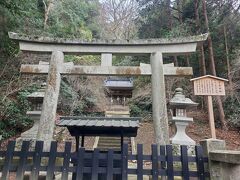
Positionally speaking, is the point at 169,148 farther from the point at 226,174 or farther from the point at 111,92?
the point at 111,92

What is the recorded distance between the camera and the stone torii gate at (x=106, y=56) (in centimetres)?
577

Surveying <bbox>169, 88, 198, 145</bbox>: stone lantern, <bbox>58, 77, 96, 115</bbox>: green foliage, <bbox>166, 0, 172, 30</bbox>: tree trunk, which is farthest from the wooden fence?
<bbox>166, 0, 172, 30</bbox>: tree trunk

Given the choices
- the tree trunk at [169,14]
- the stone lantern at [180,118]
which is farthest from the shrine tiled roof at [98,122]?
the tree trunk at [169,14]

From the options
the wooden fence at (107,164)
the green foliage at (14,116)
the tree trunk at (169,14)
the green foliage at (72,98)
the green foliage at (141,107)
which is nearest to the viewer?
the wooden fence at (107,164)

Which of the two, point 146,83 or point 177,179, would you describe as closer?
point 177,179

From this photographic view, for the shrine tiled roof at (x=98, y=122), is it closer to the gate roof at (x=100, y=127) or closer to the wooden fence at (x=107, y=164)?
the gate roof at (x=100, y=127)

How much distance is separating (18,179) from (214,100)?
13829 millimetres

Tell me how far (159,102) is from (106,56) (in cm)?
210

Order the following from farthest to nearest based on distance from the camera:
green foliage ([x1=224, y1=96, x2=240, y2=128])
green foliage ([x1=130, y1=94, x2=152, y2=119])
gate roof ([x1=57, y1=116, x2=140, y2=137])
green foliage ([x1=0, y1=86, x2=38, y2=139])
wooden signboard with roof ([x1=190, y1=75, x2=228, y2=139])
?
green foliage ([x1=130, y1=94, x2=152, y2=119]) < green foliage ([x1=224, y1=96, x2=240, y2=128]) < green foliage ([x1=0, y1=86, x2=38, y2=139]) < wooden signboard with roof ([x1=190, y1=75, x2=228, y2=139]) < gate roof ([x1=57, y1=116, x2=140, y2=137])

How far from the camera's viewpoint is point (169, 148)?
3.81 meters

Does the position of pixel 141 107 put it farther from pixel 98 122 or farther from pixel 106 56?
pixel 98 122

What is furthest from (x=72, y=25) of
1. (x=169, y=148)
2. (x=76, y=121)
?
(x=169, y=148)

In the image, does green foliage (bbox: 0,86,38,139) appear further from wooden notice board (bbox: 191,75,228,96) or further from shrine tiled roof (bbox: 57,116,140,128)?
wooden notice board (bbox: 191,75,228,96)

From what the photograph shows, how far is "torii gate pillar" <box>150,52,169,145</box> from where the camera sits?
5.27m
